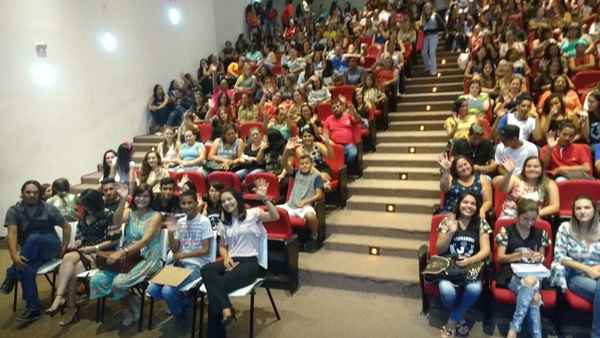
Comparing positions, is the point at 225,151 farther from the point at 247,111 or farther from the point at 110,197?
the point at 110,197

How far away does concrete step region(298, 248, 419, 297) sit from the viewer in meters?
3.73

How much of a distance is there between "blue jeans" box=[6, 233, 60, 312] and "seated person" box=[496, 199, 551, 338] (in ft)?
11.6

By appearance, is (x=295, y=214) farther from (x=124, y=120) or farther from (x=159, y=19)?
(x=159, y=19)

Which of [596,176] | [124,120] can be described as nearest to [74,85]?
[124,120]

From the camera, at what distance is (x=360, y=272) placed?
12.7 ft

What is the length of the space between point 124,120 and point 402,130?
182 inches

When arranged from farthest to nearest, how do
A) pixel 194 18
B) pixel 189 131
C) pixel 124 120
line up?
pixel 194 18, pixel 124 120, pixel 189 131

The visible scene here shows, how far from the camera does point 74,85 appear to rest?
6.88 meters

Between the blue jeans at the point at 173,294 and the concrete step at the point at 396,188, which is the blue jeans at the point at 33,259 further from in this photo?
the concrete step at the point at 396,188

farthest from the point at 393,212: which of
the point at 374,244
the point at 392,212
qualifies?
the point at 374,244

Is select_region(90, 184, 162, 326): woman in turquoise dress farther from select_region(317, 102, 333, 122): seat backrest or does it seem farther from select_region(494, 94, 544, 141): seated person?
select_region(494, 94, 544, 141): seated person

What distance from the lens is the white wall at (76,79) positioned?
603 cm

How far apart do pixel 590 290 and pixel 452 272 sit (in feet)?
2.65

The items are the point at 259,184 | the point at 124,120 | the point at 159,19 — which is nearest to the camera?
the point at 259,184
